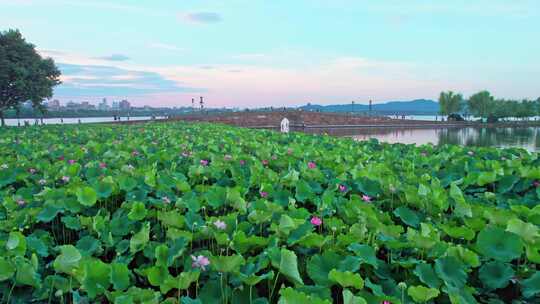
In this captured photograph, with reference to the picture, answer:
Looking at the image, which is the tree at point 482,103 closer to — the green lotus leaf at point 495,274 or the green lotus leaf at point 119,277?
the green lotus leaf at point 495,274

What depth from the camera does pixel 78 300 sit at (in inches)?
59.9

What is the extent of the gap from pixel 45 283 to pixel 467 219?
6.95 feet

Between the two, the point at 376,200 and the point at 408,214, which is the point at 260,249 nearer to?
the point at 408,214

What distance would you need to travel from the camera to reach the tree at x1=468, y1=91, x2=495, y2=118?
8619 centimetres

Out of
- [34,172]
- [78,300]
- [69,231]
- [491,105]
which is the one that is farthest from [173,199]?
[491,105]

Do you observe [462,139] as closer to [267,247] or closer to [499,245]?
[499,245]

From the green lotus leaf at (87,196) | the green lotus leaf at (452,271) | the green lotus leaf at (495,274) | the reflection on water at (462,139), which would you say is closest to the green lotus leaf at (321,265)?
the green lotus leaf at (452,271)

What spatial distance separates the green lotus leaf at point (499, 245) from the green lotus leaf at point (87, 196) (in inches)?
89.1

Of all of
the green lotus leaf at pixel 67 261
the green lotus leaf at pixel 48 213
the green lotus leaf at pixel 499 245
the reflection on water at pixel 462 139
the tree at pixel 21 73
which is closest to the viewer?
the green lotus leaf at pixel 67 261

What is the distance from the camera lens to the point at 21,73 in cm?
2636

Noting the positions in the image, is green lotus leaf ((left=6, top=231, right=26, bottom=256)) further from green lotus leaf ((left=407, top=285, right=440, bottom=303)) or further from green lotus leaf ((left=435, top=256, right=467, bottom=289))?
green lotus leaf ((left=435, top=256, right=467, bottom=289))

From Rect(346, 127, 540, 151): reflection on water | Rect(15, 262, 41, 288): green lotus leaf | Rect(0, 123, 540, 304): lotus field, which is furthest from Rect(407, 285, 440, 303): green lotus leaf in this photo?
Rect(346, 127, 540, 151): reflection on water

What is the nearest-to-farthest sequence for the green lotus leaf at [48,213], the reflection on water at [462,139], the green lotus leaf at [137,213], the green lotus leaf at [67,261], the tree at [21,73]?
the green lotus leaf at [67,261]
the green lotus leaf at [137,213]
the green lotus leaf at [48,213]
the tree at [21,73]
the reflection on water at [462,139]

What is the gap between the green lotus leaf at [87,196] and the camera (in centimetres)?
254
